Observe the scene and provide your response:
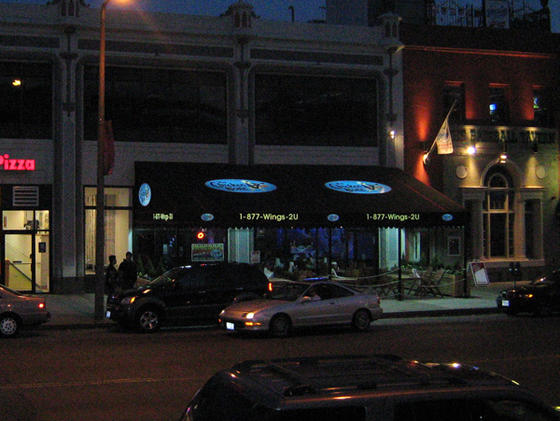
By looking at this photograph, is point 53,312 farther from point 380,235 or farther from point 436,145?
point 436,145

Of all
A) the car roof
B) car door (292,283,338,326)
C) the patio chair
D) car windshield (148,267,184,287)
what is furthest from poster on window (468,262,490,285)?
the car roof

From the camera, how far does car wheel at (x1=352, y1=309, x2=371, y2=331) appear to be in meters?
18.3

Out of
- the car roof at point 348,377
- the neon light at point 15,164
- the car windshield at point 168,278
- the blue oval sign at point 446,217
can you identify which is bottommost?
the car windshield at point 168,278

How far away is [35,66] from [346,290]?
1406 cm

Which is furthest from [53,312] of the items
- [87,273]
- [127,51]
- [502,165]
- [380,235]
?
[502,165]

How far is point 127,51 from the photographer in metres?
26.2

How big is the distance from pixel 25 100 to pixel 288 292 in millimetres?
12798

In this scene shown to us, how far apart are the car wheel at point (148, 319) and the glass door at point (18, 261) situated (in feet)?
29.4

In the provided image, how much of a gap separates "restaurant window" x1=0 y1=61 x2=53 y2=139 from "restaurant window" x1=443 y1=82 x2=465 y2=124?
1521 cm

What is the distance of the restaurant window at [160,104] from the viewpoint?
2612 cm

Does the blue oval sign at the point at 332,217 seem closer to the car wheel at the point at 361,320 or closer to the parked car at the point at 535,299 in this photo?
the parked car at the point at 535,299

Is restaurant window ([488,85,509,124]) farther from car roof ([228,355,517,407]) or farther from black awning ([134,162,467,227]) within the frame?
car roof ([228,355,517,407])

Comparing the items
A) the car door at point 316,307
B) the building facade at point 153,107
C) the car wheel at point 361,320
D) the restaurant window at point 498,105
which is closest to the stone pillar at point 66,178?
the building facade at point 153,107

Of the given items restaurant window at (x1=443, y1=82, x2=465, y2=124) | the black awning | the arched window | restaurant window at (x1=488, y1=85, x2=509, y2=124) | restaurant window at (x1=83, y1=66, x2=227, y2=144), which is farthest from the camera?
restaurant window at (x1=488, y1=85, x2=509, y2=124)
